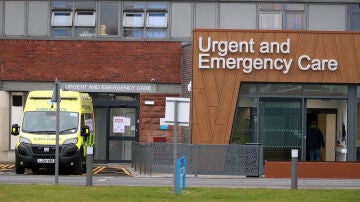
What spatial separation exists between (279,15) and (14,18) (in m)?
10.5

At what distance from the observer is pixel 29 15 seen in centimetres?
3325

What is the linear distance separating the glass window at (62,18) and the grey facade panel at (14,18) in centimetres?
122

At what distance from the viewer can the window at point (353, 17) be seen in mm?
33219

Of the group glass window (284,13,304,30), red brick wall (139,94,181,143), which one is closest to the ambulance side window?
red brick wall (139,94,181,143)

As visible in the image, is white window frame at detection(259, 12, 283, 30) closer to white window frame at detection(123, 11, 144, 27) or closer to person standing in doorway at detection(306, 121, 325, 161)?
white window frame at detection(123, 11, 144, 27)

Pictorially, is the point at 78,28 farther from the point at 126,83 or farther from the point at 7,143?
the point at 7,143

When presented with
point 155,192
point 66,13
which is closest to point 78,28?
point 66,13

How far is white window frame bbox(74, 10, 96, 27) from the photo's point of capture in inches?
1312

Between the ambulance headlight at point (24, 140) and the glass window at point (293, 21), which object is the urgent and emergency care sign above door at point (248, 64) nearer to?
the glass window at point (293, 21)

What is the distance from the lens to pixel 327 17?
33344 millimetres

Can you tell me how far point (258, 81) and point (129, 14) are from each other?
6.60 meters

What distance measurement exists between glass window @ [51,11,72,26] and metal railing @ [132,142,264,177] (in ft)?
28.9

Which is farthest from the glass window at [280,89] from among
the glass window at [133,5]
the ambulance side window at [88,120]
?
the glass window at [133,5]

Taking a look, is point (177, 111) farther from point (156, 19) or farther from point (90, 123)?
point (156, 19)
